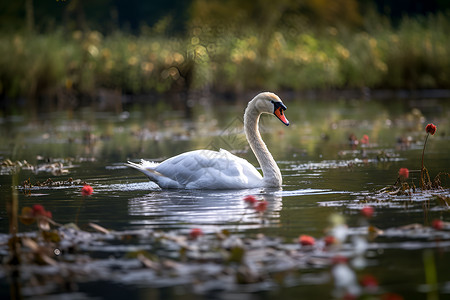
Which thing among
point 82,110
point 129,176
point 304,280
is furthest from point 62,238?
point 82,110

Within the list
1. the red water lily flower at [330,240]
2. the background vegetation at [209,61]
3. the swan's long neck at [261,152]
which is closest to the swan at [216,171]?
the swan's long neck at [261,152]

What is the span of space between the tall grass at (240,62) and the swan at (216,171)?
70.9ft

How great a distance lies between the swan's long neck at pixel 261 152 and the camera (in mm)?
10250

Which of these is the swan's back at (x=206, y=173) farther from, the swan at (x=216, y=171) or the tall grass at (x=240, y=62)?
the tall grass at (x=240, y=62)

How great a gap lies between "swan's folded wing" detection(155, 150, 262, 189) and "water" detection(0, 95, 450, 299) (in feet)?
0.58

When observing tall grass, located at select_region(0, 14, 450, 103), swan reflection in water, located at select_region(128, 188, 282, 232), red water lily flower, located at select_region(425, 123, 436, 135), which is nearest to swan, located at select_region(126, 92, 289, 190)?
swan reflection in water, located at select_region(128, 188, 282, 232)

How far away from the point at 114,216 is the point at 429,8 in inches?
1937

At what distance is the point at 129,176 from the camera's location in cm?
1188

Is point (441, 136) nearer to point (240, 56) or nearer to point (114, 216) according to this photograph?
point (114, 216)

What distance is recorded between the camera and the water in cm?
566

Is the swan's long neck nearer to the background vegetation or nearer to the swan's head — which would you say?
the swan's head

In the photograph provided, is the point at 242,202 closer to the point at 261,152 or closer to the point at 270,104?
the point at 261,152

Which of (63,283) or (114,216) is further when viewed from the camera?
(114,216)

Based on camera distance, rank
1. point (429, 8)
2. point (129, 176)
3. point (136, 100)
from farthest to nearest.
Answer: point (429, 8)
point (136, 100)
point (129, 176)
